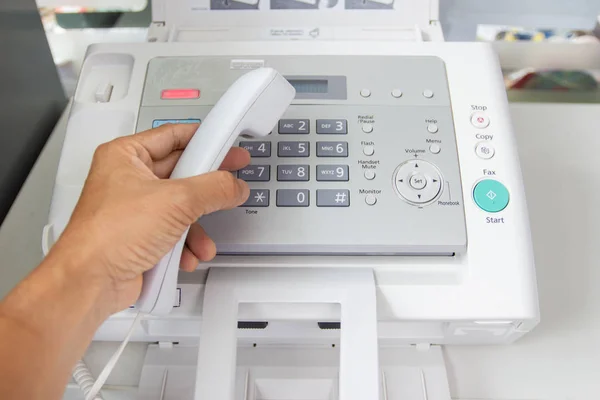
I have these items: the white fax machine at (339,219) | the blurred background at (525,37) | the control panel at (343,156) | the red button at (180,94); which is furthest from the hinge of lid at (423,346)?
the blurred background at (525,37)

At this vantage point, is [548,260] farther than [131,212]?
Yes

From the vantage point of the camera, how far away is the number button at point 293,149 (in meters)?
0.55

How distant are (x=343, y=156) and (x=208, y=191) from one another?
0.15 metres

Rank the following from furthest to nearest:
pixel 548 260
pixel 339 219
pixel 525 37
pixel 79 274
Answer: pixel 525 37, pixel 548 260, pixel 339 219, pixel 79 274

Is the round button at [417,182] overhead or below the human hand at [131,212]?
overhead

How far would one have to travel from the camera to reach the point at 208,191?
1.49 feet

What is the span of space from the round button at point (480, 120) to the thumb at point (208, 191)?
0.24 m

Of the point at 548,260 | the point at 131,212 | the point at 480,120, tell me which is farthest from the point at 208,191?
the point at 548,260

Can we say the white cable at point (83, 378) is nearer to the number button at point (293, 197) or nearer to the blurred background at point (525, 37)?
the number button at point (293, 197)

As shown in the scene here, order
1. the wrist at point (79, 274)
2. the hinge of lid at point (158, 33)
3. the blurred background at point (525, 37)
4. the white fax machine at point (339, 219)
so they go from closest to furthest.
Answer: the wrist at point (79, 274) → the white fax machine at point (339, 219) → the hinge of lid at point (158, 33) → the blurred background at point (525, 37)

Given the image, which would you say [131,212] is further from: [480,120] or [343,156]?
[480,120]

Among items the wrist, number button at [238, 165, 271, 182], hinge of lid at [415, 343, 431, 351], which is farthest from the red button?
hinge of lid at [415, 343, 431, 351]

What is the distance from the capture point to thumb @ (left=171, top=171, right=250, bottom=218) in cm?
44

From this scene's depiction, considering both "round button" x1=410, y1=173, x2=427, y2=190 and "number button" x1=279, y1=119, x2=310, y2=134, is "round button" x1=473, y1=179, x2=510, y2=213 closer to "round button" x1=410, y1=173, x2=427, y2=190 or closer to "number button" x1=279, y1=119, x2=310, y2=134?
"round button" x1=410, y1=173, x2=427, y2=190
